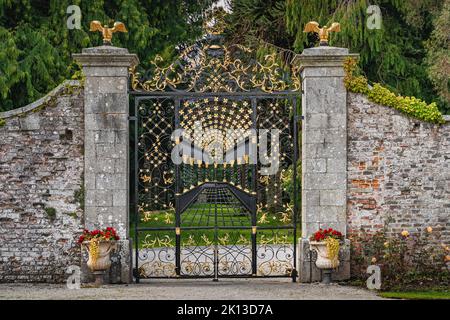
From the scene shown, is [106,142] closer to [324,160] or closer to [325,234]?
[324,160]

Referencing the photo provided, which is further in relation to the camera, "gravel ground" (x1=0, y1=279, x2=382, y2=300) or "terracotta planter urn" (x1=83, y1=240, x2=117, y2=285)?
"terracotta planter urn" (x1=83, y1=240, x2=117, y2=285)

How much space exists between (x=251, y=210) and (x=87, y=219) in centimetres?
242

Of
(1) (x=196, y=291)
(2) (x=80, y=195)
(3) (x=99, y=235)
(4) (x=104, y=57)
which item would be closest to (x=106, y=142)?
(2) (x=80, y=195)

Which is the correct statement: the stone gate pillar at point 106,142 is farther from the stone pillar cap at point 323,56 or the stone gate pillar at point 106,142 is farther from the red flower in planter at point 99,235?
the stone pillar cap at point 323,56

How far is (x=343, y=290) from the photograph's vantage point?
29.9ft

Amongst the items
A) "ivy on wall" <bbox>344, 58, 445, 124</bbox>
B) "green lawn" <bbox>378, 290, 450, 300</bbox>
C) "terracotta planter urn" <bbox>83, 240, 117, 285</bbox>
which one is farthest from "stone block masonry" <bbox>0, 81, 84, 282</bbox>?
"green lawn" <bbox>378, 290, 450, 300</bbox>

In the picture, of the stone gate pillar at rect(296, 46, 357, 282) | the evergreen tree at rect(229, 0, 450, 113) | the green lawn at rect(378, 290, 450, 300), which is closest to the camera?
the green lawn at rect(378, 290, 450, 300)

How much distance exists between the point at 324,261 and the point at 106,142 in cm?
356

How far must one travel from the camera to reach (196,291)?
9031 mm

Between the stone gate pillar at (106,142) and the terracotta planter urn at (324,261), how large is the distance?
2704 millimetres

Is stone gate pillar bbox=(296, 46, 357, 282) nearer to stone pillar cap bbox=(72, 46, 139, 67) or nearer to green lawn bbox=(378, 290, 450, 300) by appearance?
green lawn bbox=(378, 290, 450, 300)

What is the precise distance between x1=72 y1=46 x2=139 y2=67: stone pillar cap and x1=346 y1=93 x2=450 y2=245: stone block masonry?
3.45 m

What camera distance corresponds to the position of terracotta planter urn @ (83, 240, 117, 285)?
30.6 feet

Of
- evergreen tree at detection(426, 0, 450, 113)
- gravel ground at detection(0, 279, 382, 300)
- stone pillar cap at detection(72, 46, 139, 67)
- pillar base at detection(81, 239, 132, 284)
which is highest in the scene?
evergreen tree at detection(426, 0, 450, 113)
